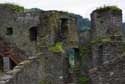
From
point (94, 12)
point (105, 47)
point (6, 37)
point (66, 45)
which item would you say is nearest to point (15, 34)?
point (6, 37)

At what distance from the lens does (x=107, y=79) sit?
379 inches

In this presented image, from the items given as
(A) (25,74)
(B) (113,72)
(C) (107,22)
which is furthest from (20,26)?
(B) (113,72)

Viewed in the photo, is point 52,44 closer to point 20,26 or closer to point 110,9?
Answer: point 110,9

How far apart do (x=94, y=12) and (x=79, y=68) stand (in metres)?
3.56

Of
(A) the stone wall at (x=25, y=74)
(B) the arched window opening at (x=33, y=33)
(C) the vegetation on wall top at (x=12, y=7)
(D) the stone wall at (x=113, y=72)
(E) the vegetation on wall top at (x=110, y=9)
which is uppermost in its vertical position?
(C) the vegetation on wall top at (x=12, y=7)

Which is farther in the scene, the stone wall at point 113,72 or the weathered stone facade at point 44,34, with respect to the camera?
the weathered stone facade at point 44,34

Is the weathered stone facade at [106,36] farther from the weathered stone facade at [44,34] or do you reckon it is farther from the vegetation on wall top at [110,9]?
the weathered stone facade at [44,34]

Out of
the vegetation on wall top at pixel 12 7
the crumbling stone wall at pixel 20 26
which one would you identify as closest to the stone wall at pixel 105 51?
the crumbling stone wall at pixel 20 26

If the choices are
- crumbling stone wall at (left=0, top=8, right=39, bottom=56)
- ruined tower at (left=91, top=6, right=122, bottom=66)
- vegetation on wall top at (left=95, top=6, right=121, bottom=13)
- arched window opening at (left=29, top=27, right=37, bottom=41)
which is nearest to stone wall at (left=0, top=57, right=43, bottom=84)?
ruined tower at (left=91, top=6, right=122, bottom=66)

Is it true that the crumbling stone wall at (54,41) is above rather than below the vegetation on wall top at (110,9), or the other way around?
below

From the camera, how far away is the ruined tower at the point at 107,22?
76.4 feet

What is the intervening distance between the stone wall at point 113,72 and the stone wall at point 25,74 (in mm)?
3465

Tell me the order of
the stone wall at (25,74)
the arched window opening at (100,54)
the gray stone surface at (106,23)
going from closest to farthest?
the stone wall at (25,74), the arched window opening at (100,54), the gray stone surface at (106,23)

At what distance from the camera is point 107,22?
2361 cm
